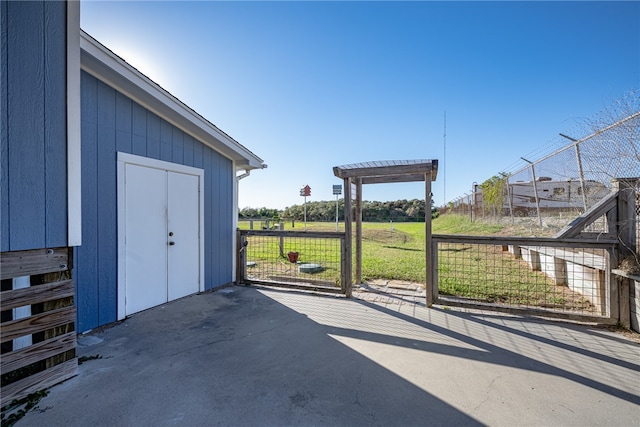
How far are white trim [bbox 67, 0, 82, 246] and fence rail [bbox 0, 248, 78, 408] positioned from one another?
0.26m

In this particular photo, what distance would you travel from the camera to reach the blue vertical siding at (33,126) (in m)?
1.87

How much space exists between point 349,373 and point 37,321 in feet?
8.06

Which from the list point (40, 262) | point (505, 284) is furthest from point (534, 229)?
point (40, 262)

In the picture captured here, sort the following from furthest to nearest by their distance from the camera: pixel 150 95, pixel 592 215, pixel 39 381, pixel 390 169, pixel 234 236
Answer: pixel 234 236
pixel 390 169
pixel 150 95
pixel 592 215
pixel 39 381

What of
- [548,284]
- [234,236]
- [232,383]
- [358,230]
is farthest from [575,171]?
[234,236]

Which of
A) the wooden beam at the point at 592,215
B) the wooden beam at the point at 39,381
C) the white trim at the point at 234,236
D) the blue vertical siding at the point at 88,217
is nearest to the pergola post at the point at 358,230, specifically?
the white trim at the point at 234,236

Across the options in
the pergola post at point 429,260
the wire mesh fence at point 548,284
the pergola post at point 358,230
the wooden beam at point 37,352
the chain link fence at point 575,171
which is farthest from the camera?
the pergola post at point 358,230

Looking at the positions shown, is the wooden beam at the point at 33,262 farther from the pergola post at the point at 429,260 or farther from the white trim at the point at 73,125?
the pergola post at the point at 429,260

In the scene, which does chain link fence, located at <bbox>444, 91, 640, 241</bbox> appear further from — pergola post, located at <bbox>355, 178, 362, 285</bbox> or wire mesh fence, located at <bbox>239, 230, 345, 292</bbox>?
wire mesh fence, located at <bbox>239, 230, 345, 292</bbox>

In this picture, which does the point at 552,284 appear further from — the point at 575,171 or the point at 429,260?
the point at 429,260

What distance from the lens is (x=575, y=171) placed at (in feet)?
14.4

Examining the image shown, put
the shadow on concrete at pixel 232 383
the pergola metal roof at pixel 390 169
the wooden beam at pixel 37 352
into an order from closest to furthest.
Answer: the shadow on concrete at pixel 232 383 → the wooden beam at pixel 37 352 → the pergola metal roof at pixel 390 169

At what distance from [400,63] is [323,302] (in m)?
5.60

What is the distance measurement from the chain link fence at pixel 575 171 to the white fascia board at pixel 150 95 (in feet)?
17.6
